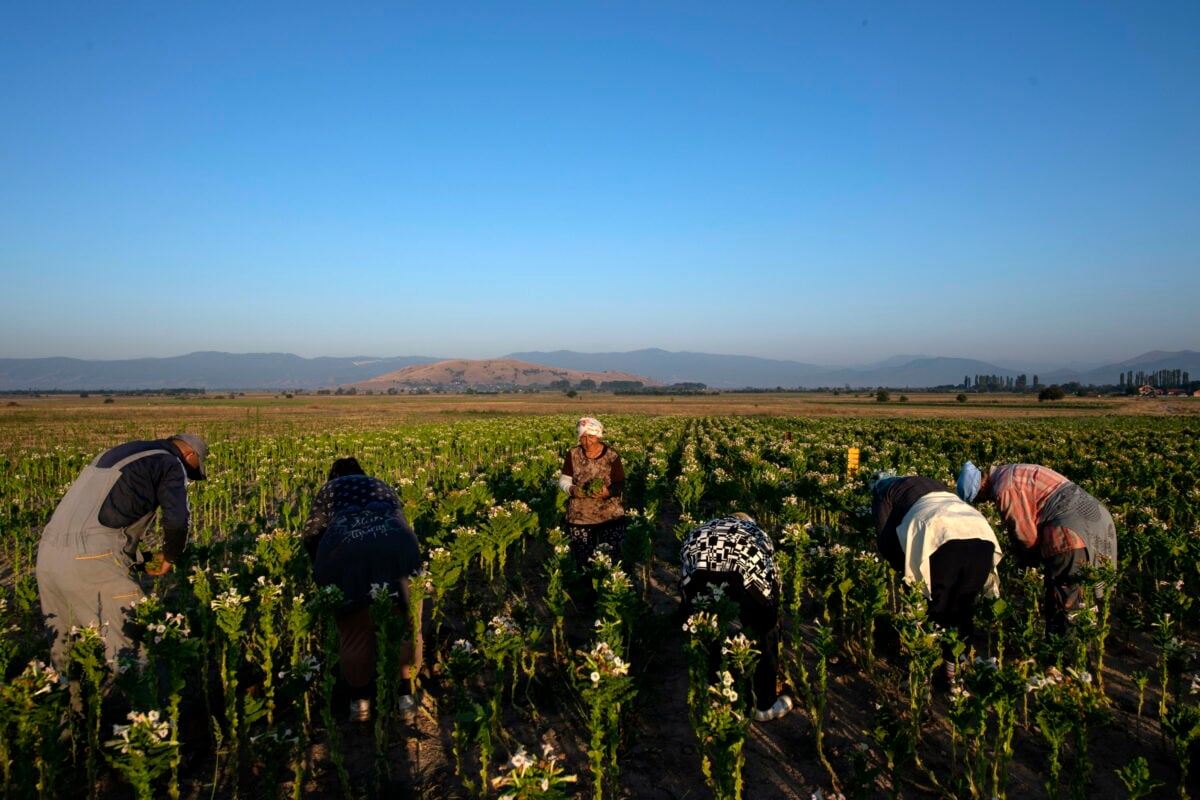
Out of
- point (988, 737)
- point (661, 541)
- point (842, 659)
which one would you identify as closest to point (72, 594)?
point (842, 659)

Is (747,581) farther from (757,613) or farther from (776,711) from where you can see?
(776,711)

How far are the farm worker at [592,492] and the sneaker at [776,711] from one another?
9.64ft

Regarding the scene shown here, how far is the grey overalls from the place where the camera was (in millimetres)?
4965

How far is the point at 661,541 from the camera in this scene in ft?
38.5

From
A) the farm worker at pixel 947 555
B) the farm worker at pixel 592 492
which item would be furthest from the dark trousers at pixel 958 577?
the farm worker at pixel 592 492

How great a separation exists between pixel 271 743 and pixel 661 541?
28.4 ft

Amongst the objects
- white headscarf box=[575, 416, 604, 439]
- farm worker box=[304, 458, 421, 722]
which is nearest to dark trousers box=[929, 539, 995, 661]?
white headscarf box=[575, 416, 604, 439]

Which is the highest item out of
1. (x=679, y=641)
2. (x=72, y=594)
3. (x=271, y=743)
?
(x=72, y=594)

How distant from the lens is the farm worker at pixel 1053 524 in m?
5.79

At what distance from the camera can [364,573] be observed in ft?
17.1

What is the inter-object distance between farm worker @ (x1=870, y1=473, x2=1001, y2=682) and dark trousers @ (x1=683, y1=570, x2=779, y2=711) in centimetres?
122

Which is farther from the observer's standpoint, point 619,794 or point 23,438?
point 23,438

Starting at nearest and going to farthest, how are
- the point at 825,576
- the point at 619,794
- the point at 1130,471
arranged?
the point at 619,794 → the point at 825,576 → the point at 1130,471

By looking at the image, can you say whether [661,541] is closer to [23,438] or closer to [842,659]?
[842,659]
